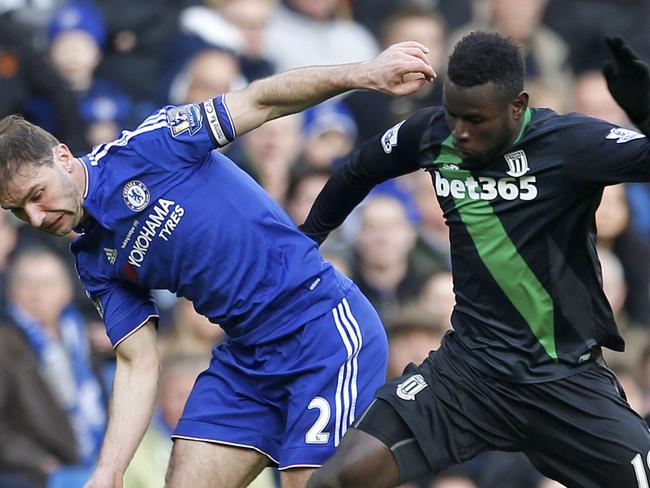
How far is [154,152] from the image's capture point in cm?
619

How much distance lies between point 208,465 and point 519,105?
6.38 ft

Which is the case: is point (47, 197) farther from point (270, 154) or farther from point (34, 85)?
point (270, 154)

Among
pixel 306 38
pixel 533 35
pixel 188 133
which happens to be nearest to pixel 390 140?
pixel 188 133

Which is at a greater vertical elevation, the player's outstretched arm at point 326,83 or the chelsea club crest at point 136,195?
the player's outstretched arm at point 326,83

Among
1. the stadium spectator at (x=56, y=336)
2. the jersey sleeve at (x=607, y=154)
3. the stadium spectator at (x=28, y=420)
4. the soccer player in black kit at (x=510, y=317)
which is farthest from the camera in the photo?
the stadium spectator at (x=56, y=336)

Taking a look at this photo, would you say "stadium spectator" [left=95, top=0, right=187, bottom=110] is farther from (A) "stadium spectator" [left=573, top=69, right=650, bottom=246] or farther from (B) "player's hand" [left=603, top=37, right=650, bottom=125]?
(B) "player's hand" [left=603, top=37, right=650, bottom=125]

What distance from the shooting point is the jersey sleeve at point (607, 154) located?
554 centimetres

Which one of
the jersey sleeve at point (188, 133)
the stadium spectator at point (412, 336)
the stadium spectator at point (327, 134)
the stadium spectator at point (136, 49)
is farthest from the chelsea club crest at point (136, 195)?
the stadium spectator at point (136, 49)

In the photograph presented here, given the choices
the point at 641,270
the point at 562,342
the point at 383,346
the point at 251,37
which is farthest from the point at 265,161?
the point at 562,342

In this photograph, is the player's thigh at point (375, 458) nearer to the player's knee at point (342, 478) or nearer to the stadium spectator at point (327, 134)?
the player's knee at point (342, 478)

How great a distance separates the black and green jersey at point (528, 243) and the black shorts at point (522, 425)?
85mm

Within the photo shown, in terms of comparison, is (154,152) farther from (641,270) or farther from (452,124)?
(641,270)

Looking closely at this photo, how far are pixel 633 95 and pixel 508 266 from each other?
3.04 ft

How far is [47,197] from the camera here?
237 inches
